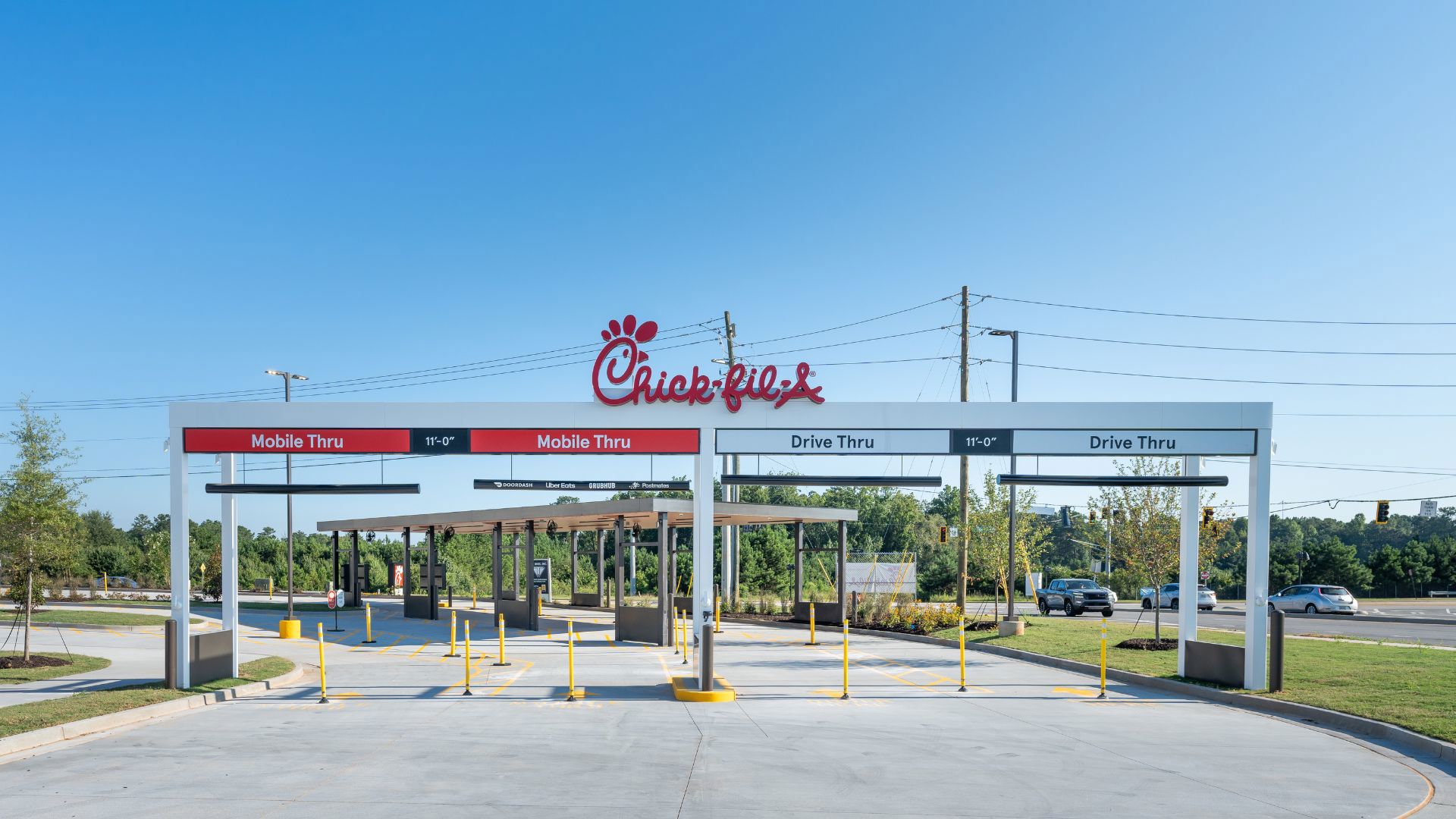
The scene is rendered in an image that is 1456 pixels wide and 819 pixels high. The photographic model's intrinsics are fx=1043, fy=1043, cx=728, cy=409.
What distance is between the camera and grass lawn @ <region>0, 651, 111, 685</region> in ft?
58.7

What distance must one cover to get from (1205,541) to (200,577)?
4918 cm

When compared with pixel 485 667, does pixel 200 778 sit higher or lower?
higher

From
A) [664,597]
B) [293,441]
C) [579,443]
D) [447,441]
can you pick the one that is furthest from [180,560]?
[664,597]

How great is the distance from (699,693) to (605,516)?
608 inches

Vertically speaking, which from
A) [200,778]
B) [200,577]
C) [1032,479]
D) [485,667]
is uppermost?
[1032,479]

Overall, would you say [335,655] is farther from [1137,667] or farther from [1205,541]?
[1205,541]

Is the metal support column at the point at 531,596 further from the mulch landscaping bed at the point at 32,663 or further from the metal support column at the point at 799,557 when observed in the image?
the mulch landscaping bed at the point at 32,663

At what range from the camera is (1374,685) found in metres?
16.5

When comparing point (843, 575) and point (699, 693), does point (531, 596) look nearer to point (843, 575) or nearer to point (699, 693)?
point (843, 575)

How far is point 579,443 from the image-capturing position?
18.0 metres

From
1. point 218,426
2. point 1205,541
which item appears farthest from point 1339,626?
point 218,426

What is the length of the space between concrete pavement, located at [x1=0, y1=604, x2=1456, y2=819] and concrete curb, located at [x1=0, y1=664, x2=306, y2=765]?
35 cm

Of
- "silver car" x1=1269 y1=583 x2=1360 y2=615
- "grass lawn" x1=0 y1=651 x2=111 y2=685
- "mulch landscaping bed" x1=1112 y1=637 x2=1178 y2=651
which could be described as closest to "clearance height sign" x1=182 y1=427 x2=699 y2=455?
"grass lawn" x1=0 y1=651 x2=111 y2=685

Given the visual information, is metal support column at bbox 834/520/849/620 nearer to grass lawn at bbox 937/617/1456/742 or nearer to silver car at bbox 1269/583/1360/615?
grass lawn at bbox 937/617/1456/742
